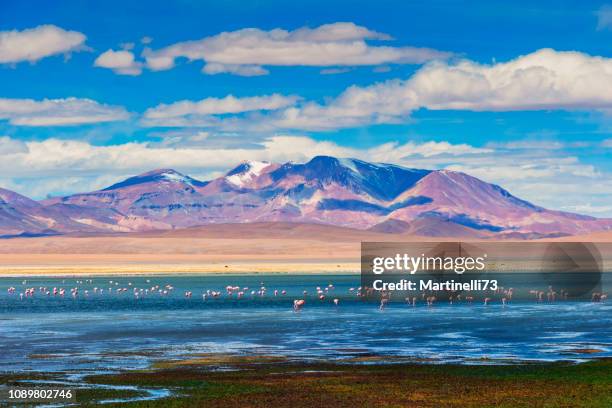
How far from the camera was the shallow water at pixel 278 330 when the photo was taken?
47.5 m

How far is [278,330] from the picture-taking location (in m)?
60.5

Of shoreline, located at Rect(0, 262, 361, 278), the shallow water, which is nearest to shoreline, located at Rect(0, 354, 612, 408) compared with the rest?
the shallow water

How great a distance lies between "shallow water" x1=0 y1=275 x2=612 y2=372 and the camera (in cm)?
4747

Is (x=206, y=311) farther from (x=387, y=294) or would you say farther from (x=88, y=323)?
(x=387, y=294)

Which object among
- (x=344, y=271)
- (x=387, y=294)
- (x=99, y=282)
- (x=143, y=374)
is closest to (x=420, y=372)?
(x=143, y=374)

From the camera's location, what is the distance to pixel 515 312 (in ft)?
243

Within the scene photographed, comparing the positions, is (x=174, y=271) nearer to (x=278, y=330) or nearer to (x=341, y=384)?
(x=278, y=330)

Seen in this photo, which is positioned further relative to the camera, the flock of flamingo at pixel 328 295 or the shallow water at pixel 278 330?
the flock of flamingo at pixel 328 295

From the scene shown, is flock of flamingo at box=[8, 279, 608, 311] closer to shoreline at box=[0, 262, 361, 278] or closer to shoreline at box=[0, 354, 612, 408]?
shoreline at box=[0, 354, 612, 408]

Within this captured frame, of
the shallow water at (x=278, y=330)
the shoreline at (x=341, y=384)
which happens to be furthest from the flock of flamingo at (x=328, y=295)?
the shoreline at (x=341, y=384)

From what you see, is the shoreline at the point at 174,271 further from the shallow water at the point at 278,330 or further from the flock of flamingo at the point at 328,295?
the shallow water at the point at 278,330

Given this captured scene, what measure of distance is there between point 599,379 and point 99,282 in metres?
99.4

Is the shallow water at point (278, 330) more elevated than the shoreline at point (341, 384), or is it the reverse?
the shallow water at point (278, 330)

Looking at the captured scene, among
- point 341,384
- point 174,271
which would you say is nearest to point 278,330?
point 341,384
